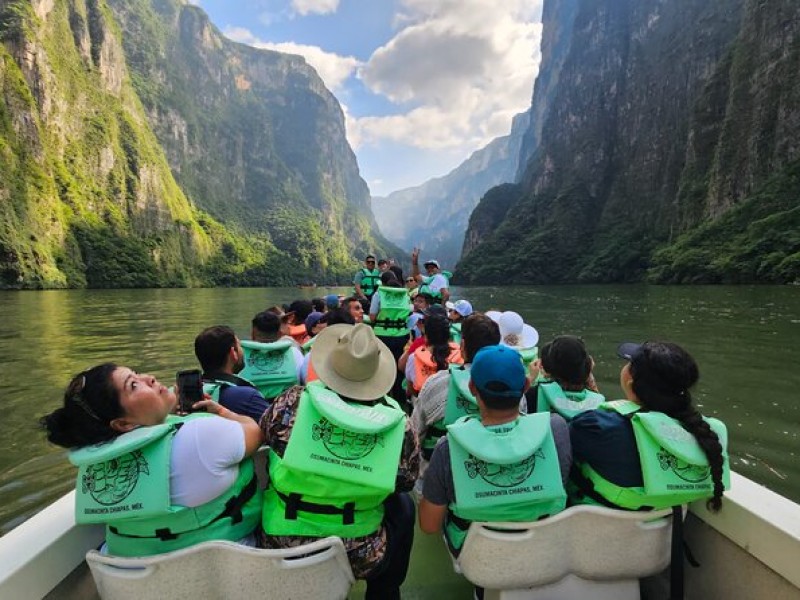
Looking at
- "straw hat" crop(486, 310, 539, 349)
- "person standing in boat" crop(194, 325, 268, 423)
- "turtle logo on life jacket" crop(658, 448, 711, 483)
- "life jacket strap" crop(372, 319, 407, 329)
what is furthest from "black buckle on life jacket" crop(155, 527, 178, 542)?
"life jacket strap" crop(372, 319, 407, 329)

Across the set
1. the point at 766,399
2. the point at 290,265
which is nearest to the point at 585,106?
the point at 290,265

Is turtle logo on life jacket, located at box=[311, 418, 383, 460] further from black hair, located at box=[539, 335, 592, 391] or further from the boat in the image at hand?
black hair, located at box=[539, 335, 592, 391]

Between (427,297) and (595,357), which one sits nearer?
(427,297)

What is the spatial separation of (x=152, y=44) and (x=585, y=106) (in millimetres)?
130961

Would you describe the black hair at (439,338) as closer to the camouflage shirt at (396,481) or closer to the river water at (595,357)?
the camouflage shirt at (396,481)

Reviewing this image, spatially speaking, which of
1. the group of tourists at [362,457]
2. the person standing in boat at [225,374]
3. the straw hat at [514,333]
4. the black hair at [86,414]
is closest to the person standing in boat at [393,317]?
the straw hat at [514,333]

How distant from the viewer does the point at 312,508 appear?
6.95ft

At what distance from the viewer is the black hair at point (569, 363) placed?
310 cm

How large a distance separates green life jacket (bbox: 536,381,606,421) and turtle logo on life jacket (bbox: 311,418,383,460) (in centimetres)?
145

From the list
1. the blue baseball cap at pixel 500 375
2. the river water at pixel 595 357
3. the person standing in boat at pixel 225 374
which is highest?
the blue baseball cap at pixel 500 375

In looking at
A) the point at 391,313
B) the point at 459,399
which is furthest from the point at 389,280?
the point at 459,399

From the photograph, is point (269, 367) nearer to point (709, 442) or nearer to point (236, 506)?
point (236, 506)

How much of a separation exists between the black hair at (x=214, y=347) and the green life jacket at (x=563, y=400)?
2040 millimetres

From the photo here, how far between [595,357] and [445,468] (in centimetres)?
1090
